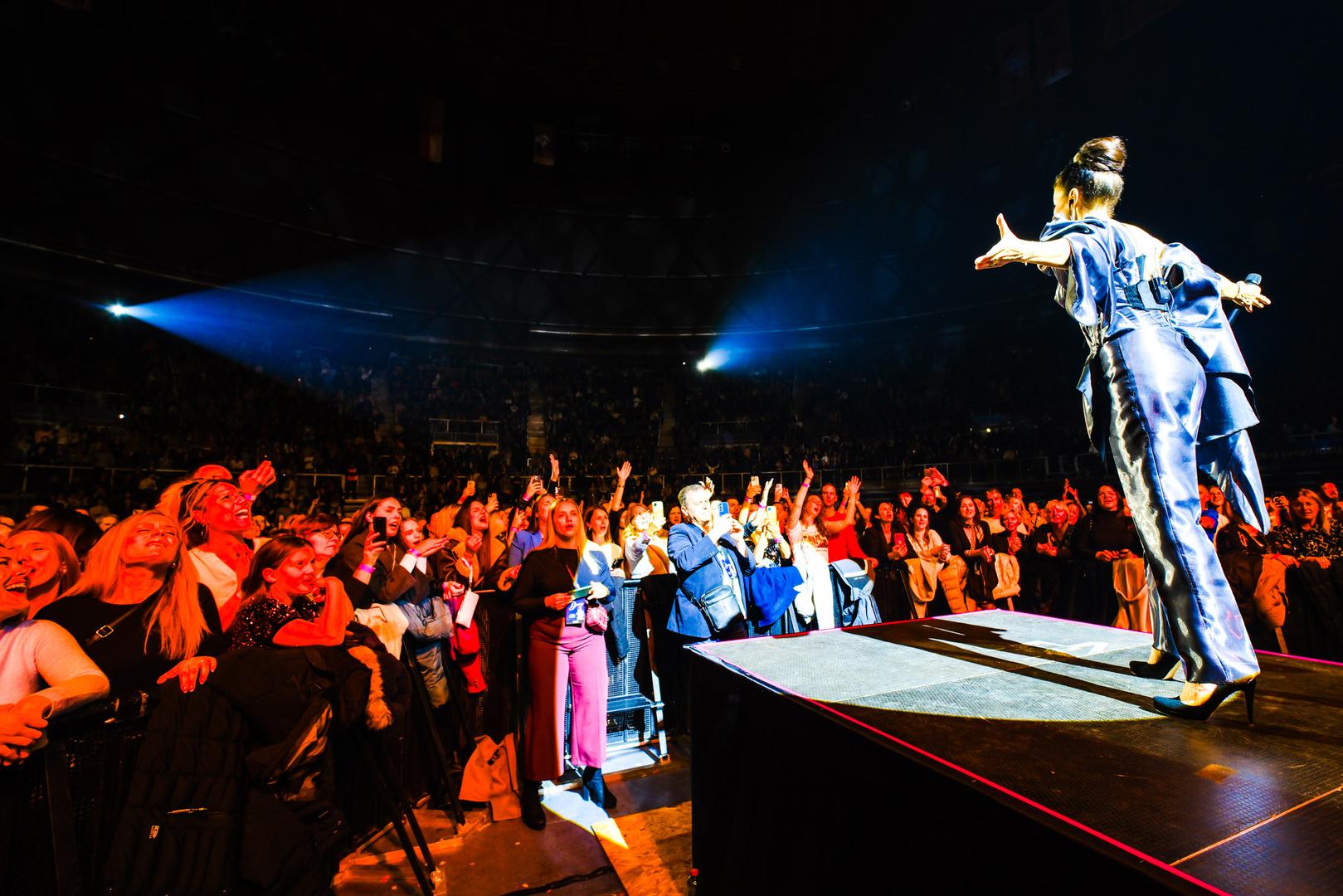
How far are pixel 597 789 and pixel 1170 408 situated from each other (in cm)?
370

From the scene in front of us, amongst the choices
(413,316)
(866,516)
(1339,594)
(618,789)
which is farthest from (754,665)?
(413,316)

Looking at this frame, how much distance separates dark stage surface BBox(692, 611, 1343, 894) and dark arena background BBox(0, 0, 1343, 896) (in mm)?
15

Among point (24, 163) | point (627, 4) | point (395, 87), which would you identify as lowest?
point (24, 163)

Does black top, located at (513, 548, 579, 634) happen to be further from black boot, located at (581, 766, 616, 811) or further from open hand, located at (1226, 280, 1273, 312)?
open hand, located at (1226, 280, 1273, 312)

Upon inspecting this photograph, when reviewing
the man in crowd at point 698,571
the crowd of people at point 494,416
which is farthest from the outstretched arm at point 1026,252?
the crowd of people at point 494,416

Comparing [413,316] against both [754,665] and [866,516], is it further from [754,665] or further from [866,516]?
[754,665]

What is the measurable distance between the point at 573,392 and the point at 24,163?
479 inches

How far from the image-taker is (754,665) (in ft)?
7.97

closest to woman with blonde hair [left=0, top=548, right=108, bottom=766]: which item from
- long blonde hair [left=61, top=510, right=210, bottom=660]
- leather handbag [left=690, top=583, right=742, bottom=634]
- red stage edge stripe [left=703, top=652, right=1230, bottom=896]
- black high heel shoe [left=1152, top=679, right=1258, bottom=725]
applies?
long blonde hair [left=61, top=510, right=210, bottom=660]

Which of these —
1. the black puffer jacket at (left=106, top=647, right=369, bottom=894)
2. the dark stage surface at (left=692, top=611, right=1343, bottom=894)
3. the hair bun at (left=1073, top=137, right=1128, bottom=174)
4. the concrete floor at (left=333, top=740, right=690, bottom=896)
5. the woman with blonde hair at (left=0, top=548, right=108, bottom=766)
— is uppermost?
the hair bun at (left=1073, top=137, right=1128, bottom=174)

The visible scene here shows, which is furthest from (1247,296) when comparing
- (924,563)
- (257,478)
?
(257,478)

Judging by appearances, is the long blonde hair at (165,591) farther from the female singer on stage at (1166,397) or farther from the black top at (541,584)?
the female singer on stage at (1166,397)

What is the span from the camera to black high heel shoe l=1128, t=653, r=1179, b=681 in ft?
6.90

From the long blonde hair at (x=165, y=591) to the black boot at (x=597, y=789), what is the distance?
2.35m
